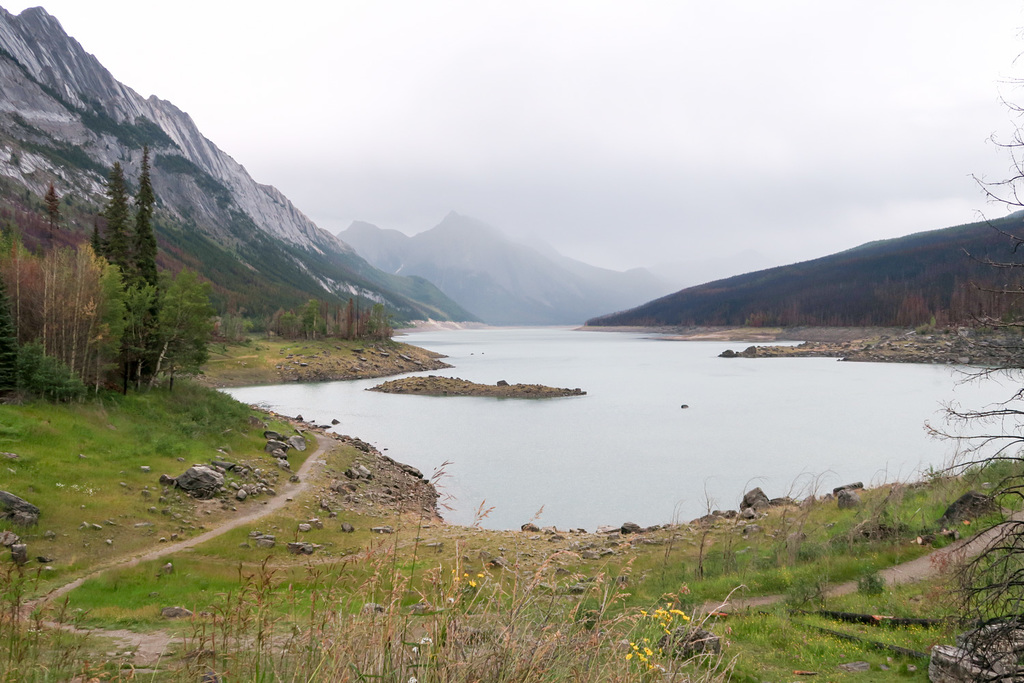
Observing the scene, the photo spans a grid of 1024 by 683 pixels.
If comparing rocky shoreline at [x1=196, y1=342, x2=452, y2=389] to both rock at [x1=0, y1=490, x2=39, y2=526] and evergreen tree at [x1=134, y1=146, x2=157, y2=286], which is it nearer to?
evergreen tree at [x1=134, y1=146, x2=157, y2=286]

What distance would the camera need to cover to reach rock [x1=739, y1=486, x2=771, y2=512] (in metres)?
21.0

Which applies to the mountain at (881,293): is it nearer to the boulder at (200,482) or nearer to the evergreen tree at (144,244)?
the evergreen tree at (144,244)

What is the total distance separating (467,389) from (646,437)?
27356 mm

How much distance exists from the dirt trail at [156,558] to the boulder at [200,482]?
1627mm

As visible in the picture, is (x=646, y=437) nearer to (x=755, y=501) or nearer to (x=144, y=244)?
(x=755, y=501)

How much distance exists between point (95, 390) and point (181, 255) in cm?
15121

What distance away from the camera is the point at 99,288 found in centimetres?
2369

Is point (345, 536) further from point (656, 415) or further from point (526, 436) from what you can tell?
point (656, 415)

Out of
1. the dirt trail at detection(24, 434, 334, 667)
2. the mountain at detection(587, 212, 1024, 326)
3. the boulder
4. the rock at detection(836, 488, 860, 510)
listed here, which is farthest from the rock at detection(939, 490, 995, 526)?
the mountain at detection(587, 212, 1024, 326)

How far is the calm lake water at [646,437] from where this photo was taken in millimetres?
24156

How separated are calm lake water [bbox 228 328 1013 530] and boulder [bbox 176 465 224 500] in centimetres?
829

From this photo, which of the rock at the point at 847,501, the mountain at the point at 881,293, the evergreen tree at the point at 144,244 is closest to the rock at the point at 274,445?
the evergreen tree at the point at 144,244

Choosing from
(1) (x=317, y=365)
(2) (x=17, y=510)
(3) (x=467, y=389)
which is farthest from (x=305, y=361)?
(2) (x=17, y=510)

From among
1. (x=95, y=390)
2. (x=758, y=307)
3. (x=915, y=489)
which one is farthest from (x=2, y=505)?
(x=758, y=307)
